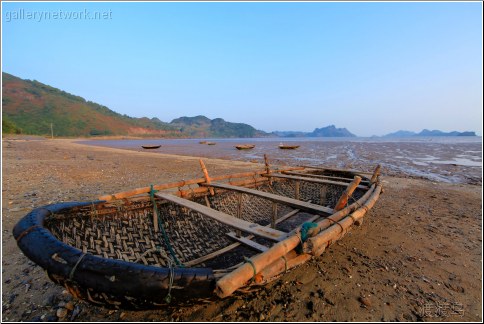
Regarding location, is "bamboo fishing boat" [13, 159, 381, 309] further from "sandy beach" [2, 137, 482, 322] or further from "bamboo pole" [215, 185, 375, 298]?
"sandy beach" [2, 137, 482, 322]

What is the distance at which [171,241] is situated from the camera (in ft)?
13.0

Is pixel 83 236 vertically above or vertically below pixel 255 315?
above

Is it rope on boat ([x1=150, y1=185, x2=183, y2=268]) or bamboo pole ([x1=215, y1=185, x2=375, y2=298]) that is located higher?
bamboo pole ([x1=215, y1=185, x2=375, y2=298])

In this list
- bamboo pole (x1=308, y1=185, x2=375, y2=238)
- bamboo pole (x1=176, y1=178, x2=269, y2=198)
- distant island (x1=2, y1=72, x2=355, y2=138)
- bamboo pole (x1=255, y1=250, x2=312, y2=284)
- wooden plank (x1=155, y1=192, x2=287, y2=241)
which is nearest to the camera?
bamboo pole (x1=255, y1=250, x2=312, y2=284)

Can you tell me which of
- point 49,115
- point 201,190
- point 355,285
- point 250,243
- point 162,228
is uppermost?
point 49,115

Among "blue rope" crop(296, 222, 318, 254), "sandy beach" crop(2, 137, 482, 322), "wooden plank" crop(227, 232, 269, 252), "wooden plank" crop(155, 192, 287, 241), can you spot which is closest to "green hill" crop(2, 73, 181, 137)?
"sandy beach" crop(2, 137, 482, 322)

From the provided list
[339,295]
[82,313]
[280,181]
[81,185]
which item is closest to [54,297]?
[82,313]

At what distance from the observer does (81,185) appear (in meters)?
8.80

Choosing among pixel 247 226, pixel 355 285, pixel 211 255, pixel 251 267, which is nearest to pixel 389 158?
pixel 355 285

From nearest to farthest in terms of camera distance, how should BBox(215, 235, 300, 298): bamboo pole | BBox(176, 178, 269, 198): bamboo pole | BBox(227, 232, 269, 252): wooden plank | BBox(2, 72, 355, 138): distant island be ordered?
BBox(215, 235, 300, 298): bamboo pole
BBox(227, 232, 269, 252): wooden plank
BBox(176, 178, 269, 198): bamboo pole
BBox(2, 72, 355, 138): distant island

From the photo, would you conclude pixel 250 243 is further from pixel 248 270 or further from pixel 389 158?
pixel 389 158

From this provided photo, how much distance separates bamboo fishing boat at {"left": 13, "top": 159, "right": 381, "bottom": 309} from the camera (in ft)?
5.76

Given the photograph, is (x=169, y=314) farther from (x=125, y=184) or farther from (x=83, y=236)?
(x=125, y=184)

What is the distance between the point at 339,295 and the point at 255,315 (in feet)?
4.06
